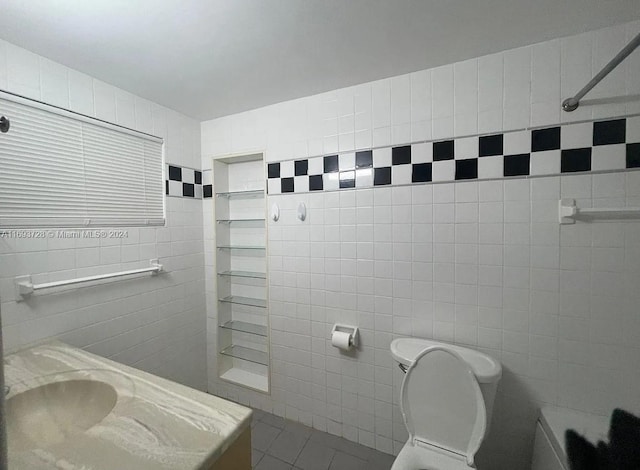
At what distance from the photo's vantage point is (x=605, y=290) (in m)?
1.27

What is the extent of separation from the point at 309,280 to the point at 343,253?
0.31m

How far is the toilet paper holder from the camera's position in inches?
65.5

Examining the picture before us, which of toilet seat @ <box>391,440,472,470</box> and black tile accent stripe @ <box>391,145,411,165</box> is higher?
black tile accent stripe @ <box>391,145,411,165</box>

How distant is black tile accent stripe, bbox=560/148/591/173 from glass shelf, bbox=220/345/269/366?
2.29 meters

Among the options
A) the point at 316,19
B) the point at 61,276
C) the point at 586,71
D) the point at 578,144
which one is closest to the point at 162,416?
the point at 61,276

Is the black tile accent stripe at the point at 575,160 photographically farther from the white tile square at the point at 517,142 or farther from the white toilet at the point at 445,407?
the white toilet at the point at 445,407

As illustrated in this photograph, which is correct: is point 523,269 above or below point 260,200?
below

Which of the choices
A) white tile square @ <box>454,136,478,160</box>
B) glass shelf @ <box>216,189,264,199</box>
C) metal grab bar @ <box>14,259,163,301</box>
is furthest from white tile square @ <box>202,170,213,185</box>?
white tile square @ <box>454,136,478,160</box>

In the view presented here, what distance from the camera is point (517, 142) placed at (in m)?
1.39

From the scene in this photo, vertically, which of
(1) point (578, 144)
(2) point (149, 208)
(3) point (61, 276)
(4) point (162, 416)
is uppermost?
(1) point (578, 144)

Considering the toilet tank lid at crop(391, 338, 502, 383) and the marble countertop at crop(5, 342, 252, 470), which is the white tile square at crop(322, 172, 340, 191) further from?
the marble countertop at crop(5, 342, 252, 470)

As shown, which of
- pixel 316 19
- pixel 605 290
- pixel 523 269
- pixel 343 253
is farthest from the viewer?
pixel 343 253

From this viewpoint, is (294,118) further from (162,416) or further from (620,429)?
(620,429)

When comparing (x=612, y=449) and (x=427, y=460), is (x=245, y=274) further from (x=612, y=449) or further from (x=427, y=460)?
(x=612, y=449)
